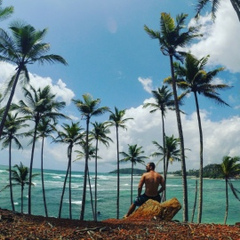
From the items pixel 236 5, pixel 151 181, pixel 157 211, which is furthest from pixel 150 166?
pixel 236 5

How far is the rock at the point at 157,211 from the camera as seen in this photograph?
27.0ft

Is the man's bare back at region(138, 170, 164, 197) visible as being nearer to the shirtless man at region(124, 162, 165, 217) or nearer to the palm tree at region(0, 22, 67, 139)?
the shirtless man at region(124, 162, 165, 217)

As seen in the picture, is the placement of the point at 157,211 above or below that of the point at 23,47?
below

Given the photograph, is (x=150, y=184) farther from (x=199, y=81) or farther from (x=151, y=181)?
(x=199, y=81)

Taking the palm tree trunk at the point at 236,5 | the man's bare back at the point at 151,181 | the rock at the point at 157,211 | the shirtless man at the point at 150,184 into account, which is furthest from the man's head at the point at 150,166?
the palm tree trunk at the point at 236,5

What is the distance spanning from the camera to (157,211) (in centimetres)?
834

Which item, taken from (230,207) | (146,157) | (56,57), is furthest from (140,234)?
(230,207)

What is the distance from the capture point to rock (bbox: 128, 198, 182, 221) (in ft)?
27.0

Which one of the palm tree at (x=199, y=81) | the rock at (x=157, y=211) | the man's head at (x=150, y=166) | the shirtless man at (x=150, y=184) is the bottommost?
the rock at (x=157, y=211)

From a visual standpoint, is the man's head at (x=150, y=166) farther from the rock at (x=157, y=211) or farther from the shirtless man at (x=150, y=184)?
the rock at (x=157, y=211)

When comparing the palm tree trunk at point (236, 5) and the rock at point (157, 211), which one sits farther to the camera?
the palm tree trunk at point (236, 5)

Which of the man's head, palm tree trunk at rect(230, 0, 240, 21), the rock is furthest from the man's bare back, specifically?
palm tree trunk at rect(230, 0, 240, 21)

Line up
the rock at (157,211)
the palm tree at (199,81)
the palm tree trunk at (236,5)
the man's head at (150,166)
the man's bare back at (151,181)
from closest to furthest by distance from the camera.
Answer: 1. the rock at (157,211)
2. the man's bare back at (151,181)
3. the man's head at (150,166)
4. the palm tree trunk at (236,5)
5. the palm tree at (199,81)

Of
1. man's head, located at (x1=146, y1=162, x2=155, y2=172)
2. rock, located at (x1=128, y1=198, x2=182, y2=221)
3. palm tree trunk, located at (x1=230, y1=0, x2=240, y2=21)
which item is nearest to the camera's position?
rock, located at (x1=128, y1=198, x2=182, y2=221)
